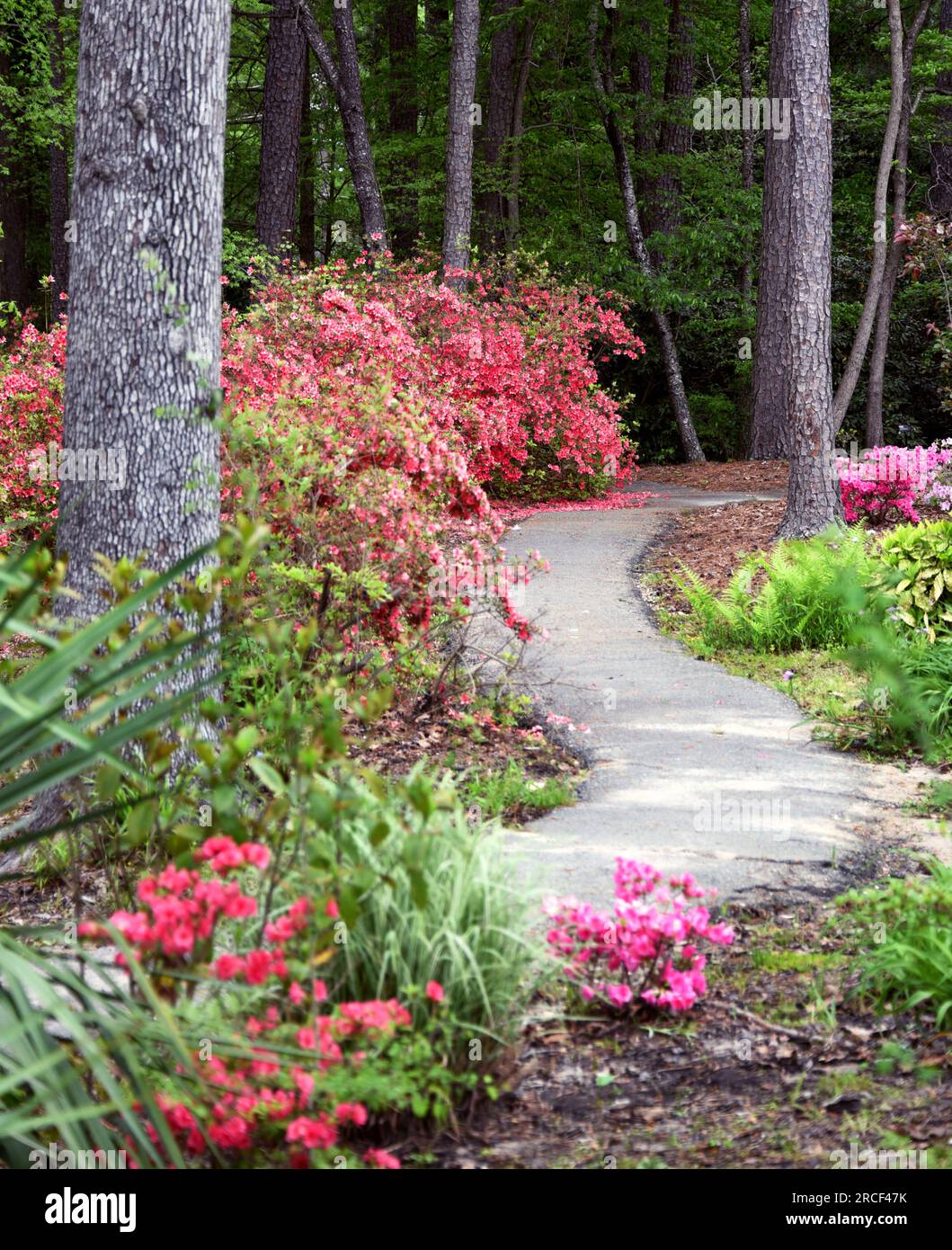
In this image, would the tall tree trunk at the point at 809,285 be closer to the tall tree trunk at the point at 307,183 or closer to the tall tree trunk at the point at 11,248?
the tall tree trunk at the point at 307,183

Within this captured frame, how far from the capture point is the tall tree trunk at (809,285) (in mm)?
10250

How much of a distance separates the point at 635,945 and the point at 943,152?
65.1 ft

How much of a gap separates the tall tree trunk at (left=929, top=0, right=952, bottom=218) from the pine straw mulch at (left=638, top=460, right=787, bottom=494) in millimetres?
6071

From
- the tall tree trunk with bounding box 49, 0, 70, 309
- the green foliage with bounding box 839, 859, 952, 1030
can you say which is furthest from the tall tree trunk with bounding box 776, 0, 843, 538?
the tall tree trunk with bounding box 49, 0, 70, 309

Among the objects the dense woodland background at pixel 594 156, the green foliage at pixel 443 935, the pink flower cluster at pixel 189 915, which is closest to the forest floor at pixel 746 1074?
the green foliage at pixel 443 935

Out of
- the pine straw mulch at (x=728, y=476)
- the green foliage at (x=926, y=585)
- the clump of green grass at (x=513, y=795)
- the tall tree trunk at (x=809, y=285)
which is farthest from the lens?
the pine straw mulch at (x=728, y=476)

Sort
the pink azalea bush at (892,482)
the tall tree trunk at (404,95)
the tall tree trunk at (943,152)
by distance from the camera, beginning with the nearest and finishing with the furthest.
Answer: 1. the pink azalea bush at (892,482)
2. the tall tree trunk at (943,152)
3. the tall tree trunk at (404,95)

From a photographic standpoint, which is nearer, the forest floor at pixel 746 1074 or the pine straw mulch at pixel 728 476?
the forest floor at pixel 746 1074

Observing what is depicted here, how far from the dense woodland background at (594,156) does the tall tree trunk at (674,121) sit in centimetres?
3

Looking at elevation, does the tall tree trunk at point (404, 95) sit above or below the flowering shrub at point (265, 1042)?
above

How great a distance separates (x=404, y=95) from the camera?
2162 centimetres

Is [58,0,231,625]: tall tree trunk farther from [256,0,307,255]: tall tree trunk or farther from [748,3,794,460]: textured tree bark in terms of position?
[256,0,307,255]: tall tree trunk
